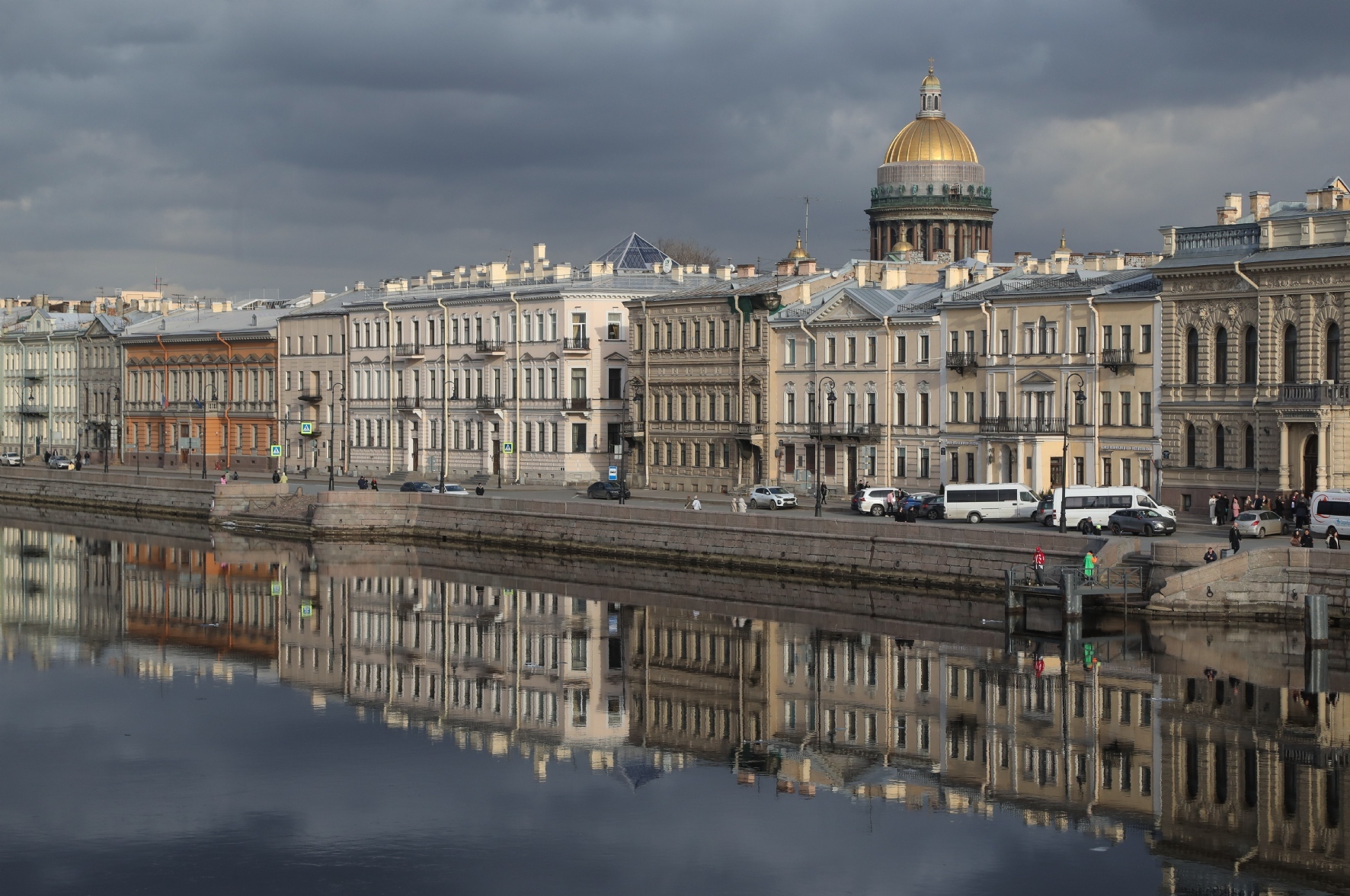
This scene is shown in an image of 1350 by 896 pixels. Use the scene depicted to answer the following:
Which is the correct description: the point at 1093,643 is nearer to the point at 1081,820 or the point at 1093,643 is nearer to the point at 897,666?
the point at 897,666

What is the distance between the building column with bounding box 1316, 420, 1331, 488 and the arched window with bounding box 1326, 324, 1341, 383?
1434mm

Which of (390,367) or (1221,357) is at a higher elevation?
(390,367)

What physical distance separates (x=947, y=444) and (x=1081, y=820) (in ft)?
132

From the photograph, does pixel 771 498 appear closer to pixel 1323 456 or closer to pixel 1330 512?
pixel 1323 456

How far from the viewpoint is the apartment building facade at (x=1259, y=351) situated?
183 ft

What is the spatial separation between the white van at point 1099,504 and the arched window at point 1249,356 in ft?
18.9

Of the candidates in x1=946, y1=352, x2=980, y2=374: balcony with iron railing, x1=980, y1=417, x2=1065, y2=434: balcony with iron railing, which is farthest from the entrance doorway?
x1=946, y1=352, x2=980, y2=374: balcony with iron railing

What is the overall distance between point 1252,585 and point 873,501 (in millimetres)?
19792

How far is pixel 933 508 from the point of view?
200 ft

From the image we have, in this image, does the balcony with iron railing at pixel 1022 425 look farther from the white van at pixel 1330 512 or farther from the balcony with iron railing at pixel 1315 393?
the white van at pixel 1330 512

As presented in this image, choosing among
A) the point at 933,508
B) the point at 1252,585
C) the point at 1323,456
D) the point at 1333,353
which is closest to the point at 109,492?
the point at 933,508

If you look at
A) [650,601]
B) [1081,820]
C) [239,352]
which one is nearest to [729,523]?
[650,601]

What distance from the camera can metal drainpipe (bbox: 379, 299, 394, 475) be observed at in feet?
314

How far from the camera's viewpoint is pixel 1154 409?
203 ft
